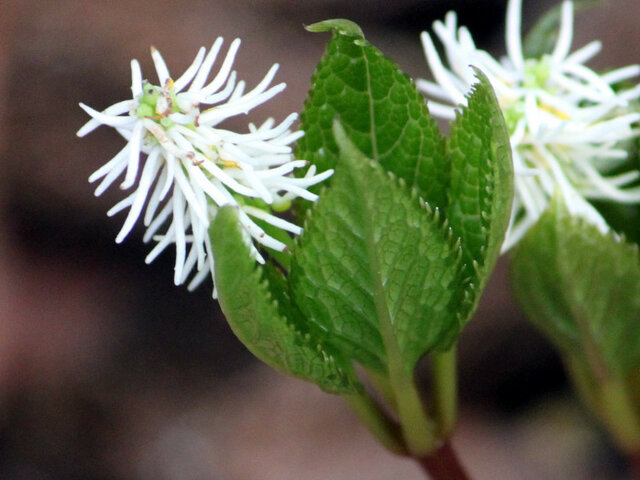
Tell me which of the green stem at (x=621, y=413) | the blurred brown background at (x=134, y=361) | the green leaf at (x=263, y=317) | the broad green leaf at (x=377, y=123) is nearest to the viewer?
the green leaf at (x=263, y=317)

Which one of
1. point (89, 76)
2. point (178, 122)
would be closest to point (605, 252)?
point (178, 122)

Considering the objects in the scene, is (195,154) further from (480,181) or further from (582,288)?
(582,288)

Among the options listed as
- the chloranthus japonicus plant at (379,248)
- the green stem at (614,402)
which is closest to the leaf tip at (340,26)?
the chloranthus japonicus plant at (379,248)

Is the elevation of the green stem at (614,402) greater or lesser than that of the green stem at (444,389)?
lesser

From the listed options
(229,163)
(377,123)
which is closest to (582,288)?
(377,123)

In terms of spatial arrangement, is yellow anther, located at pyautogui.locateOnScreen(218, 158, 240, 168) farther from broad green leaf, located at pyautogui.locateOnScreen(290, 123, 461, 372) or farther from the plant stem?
the plant stem

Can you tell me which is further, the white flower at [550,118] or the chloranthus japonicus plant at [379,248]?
the white flower at [550,118]

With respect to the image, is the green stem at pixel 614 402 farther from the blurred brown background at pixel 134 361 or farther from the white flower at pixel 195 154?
the blurred brown background at pixel 134 361
